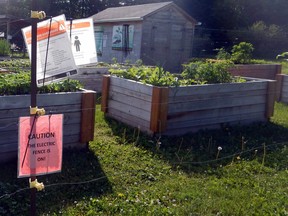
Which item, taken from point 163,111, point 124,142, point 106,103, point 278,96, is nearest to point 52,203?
point 124,142

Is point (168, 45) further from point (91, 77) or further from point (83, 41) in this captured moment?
point (83, 41)

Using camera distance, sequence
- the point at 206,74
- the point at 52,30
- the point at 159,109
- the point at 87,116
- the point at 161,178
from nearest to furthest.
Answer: the point at 52,30 < the point at 161,178 < the point at 87,116 < the point at 159,109 < the point at 206,74

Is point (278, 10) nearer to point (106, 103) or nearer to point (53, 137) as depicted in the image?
point (106, 103)

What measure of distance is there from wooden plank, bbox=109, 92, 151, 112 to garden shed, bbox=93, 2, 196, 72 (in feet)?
33.9

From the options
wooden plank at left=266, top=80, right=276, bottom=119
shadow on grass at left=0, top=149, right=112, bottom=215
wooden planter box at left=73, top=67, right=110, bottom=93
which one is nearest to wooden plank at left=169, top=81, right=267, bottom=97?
wooden plank at left=266, top=80, right=276, bottom=119

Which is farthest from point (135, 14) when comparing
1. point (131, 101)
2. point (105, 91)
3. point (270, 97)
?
point (131, 101)

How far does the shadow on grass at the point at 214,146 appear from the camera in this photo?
5480 mm

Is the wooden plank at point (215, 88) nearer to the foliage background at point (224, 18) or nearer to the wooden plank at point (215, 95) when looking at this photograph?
the wooden plank at point (215, 95)

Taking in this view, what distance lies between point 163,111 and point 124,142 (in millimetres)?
743

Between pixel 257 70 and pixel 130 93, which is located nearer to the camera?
pixel 130 93

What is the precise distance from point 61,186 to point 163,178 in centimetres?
121

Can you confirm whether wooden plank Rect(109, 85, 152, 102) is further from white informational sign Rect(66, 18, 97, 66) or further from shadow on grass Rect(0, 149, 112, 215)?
white informational sign Rect(66, 18, 97, 66)

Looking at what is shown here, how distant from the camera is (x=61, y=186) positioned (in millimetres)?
4312

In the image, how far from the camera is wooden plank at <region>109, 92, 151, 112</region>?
633 centimetres
